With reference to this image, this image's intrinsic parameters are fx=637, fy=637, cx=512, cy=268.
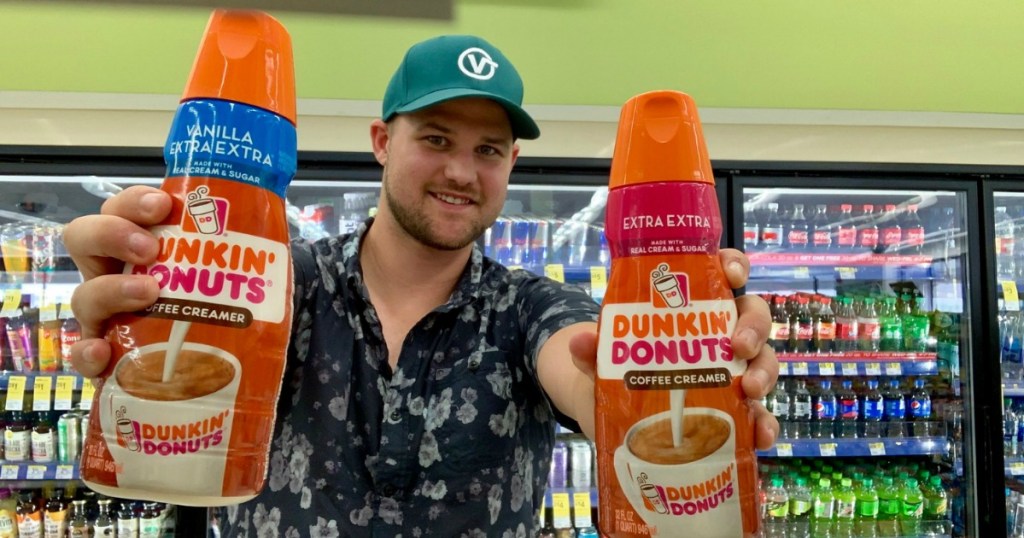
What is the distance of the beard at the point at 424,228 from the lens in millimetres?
1061

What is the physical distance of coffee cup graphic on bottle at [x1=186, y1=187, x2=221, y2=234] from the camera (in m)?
0.65

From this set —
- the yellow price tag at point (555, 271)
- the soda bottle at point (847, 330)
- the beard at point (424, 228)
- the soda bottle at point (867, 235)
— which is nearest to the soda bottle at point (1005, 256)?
the soda bottle at point (867, 235)

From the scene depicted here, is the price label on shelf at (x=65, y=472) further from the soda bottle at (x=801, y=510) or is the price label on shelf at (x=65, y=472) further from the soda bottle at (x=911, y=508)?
the soda bottle at (x=911, y=508)

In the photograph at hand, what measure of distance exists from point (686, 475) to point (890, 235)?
281 centimetres

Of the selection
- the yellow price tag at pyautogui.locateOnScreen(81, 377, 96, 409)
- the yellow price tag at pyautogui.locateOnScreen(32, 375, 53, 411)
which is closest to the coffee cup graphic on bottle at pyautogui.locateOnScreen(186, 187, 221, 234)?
the yellow price tag at pyautogui.locateOnScreen(81, 377, 96, 409)

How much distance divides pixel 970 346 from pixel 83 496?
12.2 ft

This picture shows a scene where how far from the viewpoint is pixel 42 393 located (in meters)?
2.39

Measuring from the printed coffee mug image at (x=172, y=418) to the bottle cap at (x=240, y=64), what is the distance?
27 centimetres

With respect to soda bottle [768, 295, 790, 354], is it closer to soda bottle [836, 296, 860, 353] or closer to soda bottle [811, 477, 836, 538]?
soda bottle [836, 296, 860, 353]

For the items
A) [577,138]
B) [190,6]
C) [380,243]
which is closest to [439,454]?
[380,243]

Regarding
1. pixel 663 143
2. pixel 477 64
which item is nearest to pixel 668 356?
pixel 663 143

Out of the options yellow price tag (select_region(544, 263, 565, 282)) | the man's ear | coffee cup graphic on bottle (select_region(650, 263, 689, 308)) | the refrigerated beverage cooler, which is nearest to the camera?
coffee cup graphic on bottle (select_region(650, 263, 689, 308))

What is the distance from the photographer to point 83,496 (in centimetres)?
259

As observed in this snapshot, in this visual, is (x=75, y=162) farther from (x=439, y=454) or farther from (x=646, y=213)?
(x=646, y=213)
